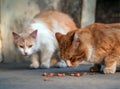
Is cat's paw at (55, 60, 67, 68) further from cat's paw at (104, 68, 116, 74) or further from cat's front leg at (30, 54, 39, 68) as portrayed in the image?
cat's paw at (104, 68, 116, 74)

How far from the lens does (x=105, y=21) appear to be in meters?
8.39

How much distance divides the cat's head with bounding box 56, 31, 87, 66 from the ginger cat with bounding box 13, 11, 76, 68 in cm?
126

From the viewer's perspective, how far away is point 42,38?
637 centimetres

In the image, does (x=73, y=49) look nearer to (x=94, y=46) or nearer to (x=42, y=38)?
(x=94, y=46)

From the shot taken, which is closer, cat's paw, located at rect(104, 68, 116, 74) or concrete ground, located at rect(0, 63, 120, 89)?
concrete ground, located at rect(0, 63, 120, 89)

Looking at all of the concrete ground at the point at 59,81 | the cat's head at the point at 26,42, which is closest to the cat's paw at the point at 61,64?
the cat's head at the point at 26,42

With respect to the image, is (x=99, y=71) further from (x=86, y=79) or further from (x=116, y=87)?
(x=116, y=87)

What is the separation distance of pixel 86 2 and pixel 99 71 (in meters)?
2.23

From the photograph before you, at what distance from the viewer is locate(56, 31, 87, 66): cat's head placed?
4.85 m

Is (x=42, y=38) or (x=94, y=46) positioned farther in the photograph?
Answer: (x=42, y=38)

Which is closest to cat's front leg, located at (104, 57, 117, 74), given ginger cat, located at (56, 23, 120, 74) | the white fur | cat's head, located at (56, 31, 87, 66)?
ginger cat, located at (56, 23, 120, 74)

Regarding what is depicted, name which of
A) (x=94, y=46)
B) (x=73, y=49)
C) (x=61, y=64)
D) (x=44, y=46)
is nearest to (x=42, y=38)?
(x=44, y=46)

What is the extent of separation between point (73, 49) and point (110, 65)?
571 millimetres

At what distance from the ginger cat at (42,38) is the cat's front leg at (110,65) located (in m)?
1.39
